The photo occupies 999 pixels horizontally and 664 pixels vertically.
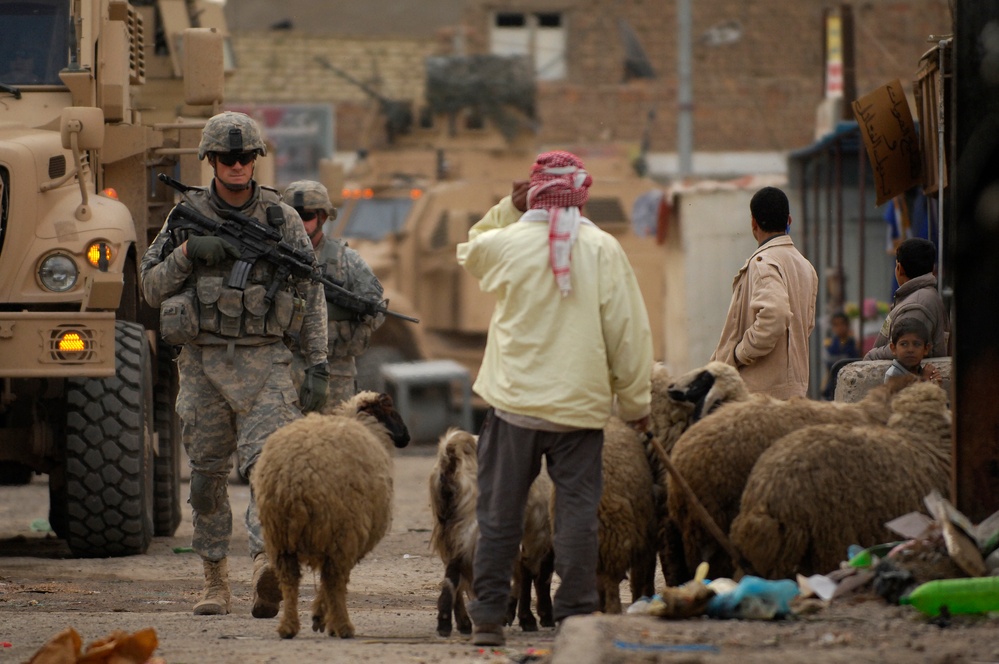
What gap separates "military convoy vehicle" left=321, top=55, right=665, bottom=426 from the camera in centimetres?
2028

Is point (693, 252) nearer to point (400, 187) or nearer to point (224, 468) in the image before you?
point (400, 187)

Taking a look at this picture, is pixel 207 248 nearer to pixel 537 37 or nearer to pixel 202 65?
pixel 202 65

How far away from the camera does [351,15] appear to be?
41906 millimetres

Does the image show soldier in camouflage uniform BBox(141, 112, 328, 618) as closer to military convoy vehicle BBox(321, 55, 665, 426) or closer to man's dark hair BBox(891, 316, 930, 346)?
man's dark hair BBox(891, 316, 930, 346)

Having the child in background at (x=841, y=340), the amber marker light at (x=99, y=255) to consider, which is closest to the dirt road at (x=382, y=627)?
the amber marker light at (x=99, y=255)

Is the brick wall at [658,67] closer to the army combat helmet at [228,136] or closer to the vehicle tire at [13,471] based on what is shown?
the vehicle tire at [13,471]

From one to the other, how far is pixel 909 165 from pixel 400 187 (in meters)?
12.5

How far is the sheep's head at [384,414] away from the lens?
6855 millimetres

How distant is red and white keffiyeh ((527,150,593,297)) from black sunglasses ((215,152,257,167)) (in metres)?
1.55

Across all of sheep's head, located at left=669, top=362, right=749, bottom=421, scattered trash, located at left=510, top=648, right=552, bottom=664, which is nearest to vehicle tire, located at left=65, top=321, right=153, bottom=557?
sheep's head, located at left=669, top=362, right=749, bottom=421

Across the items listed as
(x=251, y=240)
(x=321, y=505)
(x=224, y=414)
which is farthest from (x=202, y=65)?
(x=321, y=505)

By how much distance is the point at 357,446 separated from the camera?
638 cm

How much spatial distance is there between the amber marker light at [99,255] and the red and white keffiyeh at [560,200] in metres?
3.34

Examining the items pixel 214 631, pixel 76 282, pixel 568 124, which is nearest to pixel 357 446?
pixel 214 631
